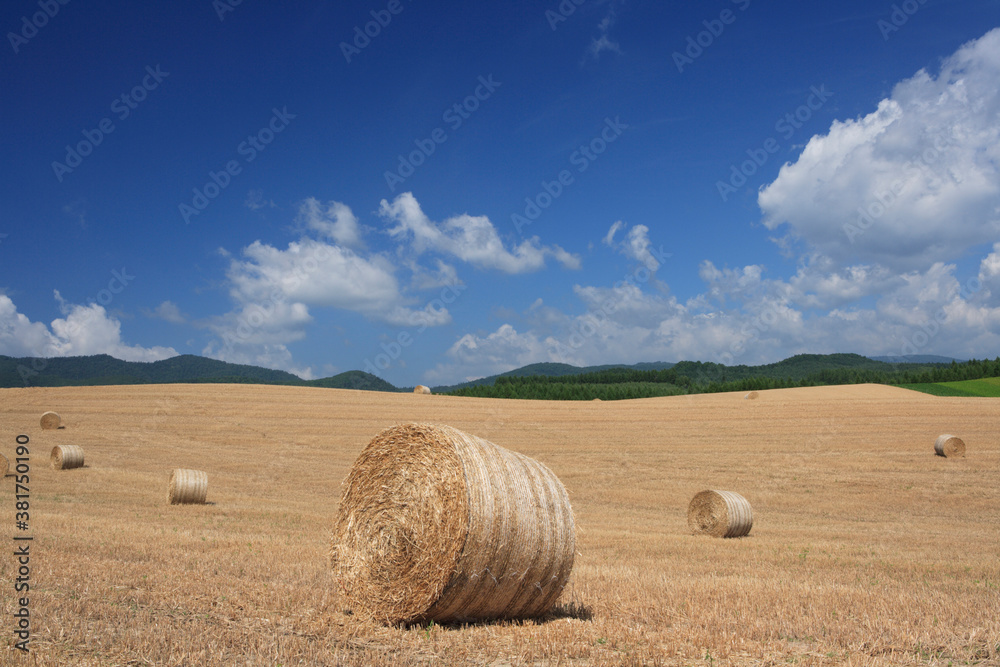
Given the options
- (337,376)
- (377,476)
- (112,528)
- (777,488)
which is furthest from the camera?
(337,376)

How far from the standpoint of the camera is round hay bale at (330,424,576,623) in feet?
17.2

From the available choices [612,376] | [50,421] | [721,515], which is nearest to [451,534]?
[721,515]

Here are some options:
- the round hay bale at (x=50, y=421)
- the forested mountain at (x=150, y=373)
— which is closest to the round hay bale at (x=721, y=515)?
the round hay bale at (x=50, y=421)

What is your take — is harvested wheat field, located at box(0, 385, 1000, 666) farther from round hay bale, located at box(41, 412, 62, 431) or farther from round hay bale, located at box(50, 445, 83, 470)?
round hay bale, located at box(41, 412, 62, 431)

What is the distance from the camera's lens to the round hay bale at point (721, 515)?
13.2 metres

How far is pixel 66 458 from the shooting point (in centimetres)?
1888

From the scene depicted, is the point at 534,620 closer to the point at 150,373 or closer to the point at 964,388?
the point at 964,388

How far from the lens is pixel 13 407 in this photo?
33.2 m

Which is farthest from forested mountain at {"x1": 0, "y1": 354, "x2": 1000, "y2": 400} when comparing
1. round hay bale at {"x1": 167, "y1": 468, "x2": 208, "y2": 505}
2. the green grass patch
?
round hay bale at {"x1": 167, "y1": 468, "x2": 208, "y2": 505}

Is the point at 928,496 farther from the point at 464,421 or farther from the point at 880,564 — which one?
the point at 464,421

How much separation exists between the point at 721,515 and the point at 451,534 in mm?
9722

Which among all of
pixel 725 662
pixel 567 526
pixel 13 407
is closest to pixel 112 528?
pixel 567 526

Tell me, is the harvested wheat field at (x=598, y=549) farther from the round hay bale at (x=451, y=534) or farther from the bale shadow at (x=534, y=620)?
the round hay bale at (x=451, y=534)

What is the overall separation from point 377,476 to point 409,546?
0.84m
